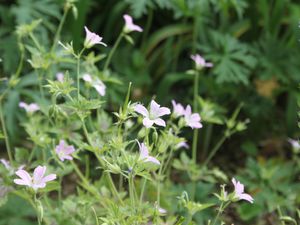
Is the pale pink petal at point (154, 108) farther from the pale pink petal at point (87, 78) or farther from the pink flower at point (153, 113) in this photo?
→ the pale pink petal at point (87, 78)

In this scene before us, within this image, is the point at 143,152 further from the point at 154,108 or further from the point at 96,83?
the point at 96,83

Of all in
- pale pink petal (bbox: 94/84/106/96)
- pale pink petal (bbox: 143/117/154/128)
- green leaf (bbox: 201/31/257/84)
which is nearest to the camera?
pale pink petal (bbox: 143/117/154/128)

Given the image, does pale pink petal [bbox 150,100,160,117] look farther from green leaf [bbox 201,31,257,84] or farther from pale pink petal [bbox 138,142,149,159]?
green leaf [bbox 201,31,257,84]

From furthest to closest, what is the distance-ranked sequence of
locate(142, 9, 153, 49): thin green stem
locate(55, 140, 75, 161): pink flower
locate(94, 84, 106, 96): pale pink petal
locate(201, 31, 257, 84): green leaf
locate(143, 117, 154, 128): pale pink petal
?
locate(142, 9, 153, 49): thin green stem
locate(201, 31, 257, 84): green leaf
locate(94, 84, 106, 96): pale pink petal
locate(55, 140, 75, 161): pink flower
locate(143, 117, 154, 128): pale pink petal

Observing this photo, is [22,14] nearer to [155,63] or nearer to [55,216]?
[155,63]

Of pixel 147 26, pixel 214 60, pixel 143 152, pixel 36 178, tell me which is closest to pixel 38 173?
pixel 36 178

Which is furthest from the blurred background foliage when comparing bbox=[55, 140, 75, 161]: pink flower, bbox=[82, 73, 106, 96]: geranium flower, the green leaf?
bbox=[55, 140, 75, 161]: pink flower

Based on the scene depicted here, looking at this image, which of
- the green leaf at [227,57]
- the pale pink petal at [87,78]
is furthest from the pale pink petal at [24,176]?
the green leaf at [227,57]

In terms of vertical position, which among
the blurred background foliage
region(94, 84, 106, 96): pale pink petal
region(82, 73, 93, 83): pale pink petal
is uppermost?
region(82, 73, 93, 83): pale pink petal

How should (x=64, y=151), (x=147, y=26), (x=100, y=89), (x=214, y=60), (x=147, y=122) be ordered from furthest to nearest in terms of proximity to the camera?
(x=147, y=26) → (x=214, y=60) → (x=100, y=89) → (x=64, y=151) → (x=147, y=122)
